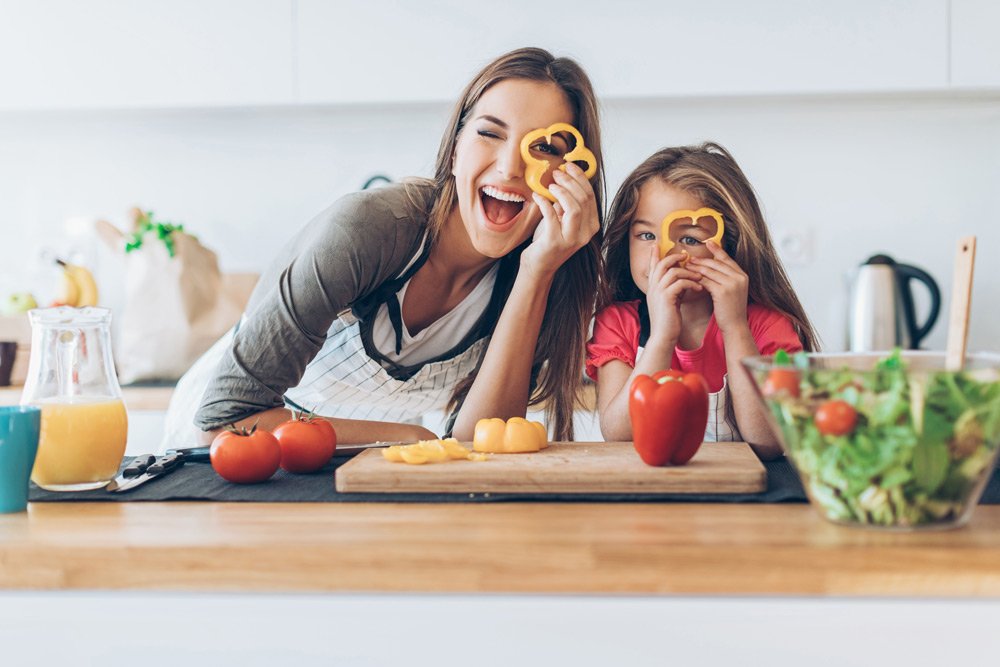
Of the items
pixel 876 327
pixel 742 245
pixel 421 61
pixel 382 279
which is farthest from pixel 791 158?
pixel 382 279

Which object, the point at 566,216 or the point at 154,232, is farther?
the point at 154,232

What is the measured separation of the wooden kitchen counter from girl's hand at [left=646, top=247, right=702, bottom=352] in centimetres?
57

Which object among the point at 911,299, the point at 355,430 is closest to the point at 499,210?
the point at 355,430

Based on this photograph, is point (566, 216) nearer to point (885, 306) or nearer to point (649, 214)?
point (649, 214)

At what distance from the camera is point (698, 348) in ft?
5.21

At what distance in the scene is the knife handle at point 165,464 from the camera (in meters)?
1.10

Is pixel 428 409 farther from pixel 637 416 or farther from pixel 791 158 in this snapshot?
pixel 791 158

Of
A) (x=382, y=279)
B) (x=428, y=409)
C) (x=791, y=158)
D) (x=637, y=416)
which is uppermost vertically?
(x=791, y=158)

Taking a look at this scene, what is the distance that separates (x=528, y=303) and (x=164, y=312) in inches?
55.8

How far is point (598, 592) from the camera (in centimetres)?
78

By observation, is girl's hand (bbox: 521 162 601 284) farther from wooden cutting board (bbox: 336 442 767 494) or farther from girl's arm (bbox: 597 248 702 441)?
wooden cutting board (bbox: 336 442 767 494)

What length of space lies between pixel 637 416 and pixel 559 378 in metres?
0.59

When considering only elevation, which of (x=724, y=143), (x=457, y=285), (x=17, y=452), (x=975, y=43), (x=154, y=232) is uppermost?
(x=975, y=43)

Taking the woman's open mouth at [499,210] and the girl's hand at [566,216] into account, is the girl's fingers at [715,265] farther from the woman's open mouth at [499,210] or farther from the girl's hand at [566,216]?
the woman's open mouth at [499,210]
